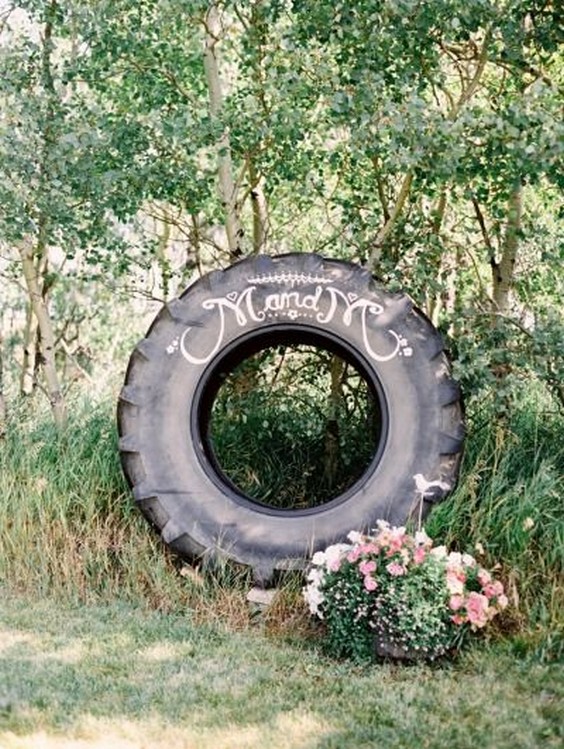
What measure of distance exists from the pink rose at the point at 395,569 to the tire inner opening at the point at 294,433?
5.57 feet

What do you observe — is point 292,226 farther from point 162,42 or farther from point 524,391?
point 524,391

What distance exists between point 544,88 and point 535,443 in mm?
1716

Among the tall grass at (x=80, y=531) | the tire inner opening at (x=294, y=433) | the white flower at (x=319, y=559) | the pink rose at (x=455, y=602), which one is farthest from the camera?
the tire inner opening at (x=294, y=433)

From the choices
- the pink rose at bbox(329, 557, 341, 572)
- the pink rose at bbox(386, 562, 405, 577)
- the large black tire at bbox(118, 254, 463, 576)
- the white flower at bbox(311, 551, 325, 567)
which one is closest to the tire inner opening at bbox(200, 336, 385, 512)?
the large black tire at bbox(118, 254, 463, 576)

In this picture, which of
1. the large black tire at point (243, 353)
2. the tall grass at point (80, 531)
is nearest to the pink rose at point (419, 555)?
the large black tire at point (243, 353)

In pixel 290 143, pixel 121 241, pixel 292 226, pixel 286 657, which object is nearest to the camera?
pixel 286 657

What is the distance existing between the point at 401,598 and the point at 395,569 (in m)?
0.11

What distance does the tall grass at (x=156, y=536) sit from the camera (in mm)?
4570

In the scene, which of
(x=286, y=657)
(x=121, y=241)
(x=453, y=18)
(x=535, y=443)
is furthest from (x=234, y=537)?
(x=453, y=18)

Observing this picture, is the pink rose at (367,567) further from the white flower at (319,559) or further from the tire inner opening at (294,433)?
the tire inner opening at (294,433)

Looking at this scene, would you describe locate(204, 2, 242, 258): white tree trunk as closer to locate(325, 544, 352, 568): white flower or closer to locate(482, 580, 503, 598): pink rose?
locate(325, 544, 352, 568): white flower

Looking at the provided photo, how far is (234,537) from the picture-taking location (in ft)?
16.3

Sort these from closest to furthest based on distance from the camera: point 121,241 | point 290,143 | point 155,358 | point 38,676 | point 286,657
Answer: point 38,676 < point 286,657 < point 155,358 < point 290,143 < point 121,241

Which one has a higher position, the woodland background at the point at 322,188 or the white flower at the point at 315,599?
the woodland background at the point at 322,188
